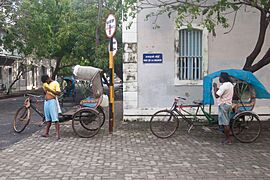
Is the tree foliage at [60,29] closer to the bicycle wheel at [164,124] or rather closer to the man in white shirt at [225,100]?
the bicycle wheel at [164,124]

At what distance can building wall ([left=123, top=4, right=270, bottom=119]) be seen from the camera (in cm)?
1155

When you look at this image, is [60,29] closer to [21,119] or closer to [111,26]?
[21,119]

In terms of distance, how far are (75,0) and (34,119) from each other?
37.9ft

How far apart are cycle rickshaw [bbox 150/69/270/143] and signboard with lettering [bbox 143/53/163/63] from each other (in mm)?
2502

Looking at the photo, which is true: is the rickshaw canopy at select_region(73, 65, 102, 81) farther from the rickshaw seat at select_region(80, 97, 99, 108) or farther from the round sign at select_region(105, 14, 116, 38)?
the round sign at select_region(105, 14, 116, 38)

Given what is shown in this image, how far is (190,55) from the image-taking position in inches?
464

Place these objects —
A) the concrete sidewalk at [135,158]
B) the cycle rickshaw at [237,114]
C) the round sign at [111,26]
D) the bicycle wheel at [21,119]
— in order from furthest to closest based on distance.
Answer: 1. the bicycle wheel at [21,119]
2. the round sign at [111,26]
3. the cycle rickshaw at [237,114]
4. the concrete sidewalk at [135,158]

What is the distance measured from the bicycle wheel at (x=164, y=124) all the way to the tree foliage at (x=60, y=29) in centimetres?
924

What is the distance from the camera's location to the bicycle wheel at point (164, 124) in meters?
9.02

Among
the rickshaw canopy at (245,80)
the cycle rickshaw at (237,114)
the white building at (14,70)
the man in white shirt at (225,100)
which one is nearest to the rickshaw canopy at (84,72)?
the cycle rickshaw at (237,114)

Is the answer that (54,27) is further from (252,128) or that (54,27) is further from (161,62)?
(252,128)

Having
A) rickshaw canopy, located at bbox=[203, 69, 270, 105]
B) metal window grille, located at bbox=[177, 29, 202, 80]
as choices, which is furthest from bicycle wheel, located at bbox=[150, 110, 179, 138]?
metal window grille, located at bbox=[177, 29, 202, 80]

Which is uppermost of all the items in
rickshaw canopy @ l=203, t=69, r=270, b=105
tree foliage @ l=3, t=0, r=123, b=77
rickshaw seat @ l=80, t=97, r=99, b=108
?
tree foliage @ l=3, t=0, r=123, b=77

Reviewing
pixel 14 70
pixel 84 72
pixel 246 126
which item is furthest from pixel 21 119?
pixel 14 70
